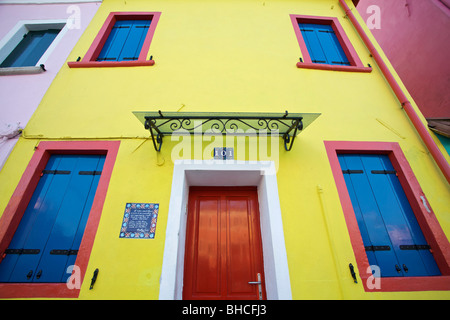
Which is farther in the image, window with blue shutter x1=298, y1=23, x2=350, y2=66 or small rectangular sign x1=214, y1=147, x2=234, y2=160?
window with blue shutter x1=298, y1=23, x2=350, y2=66

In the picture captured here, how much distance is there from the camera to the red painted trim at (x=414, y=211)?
102 inches

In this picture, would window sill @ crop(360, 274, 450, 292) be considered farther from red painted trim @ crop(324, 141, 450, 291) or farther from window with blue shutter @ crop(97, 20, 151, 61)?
window with blue shutter @ crop(97, 20, 151, 61)

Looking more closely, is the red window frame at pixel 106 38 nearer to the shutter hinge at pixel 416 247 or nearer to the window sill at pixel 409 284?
the window sill at pixel 409 284

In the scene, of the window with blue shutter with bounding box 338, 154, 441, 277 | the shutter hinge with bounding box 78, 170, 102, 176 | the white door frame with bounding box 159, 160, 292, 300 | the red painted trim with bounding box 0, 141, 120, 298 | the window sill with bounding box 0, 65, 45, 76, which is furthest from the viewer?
the window sill with bounding box 0, 65, 45, 76

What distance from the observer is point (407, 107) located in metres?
3.84

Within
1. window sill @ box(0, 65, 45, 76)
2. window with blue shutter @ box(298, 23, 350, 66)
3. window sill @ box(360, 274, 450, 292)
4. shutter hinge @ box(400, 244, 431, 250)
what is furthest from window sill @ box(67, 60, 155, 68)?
shutter hinge @ box(400, 244, 431, 250)

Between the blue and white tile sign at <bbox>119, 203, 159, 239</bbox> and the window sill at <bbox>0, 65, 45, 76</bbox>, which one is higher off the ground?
the window sill at <bbox>0, 65, 45, 76</bbox>

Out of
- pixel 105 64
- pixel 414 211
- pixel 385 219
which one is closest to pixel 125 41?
pixel 105 64

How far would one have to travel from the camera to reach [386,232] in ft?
9.77

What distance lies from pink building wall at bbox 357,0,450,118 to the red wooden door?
5922 mm

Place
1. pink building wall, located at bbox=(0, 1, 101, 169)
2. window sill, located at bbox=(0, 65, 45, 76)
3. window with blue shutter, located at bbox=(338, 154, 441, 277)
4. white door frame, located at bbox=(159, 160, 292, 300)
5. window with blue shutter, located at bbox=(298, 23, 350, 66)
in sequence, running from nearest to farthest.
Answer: white door frame, located at bbox=(159, 160, 292, 300), window with blue shutter, located at bbox=(338, 154, 441, 277), pink building wall, located at bbox=(0, 1, 101, 169), window sill, located at bbox=(0, 65, 45, 76), window with blue shutter, located at bbox=(298, 23, 350, 66)

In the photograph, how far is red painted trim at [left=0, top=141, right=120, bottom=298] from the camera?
2.46 meters

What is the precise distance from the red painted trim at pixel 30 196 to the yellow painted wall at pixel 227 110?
0.11 meters

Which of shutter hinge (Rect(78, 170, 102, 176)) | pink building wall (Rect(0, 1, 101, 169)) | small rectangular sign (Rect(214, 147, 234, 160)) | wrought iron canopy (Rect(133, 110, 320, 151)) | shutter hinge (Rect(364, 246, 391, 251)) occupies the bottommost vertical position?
shutter hinge (Rect(364, 246, 391, 251))
